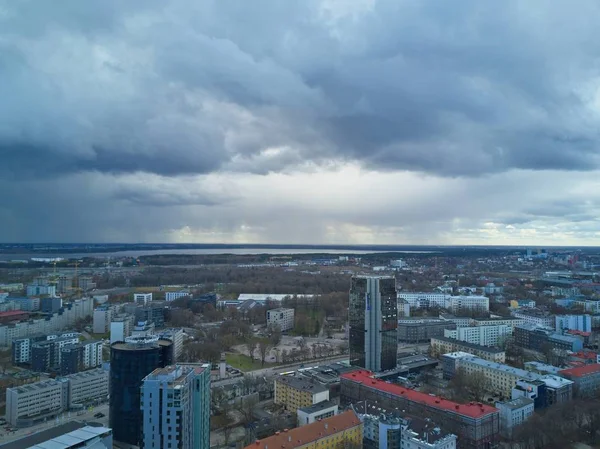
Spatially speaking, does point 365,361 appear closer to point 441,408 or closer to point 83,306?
point 441,408

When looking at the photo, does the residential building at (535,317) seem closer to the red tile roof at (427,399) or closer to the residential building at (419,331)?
the residential building at (419,331)

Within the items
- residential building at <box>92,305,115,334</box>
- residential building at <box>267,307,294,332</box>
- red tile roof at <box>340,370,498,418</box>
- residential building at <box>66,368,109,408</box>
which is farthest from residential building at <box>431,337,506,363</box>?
residential building at <box>92,305,115,334</box>

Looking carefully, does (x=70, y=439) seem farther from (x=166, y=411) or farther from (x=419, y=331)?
(x=419, y=331)

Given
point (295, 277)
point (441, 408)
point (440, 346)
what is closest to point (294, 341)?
point (440, 346)

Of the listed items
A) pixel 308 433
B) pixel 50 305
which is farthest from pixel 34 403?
pixel 50 305

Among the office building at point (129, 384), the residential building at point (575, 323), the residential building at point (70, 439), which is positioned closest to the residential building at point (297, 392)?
the office building at point (129, 384)

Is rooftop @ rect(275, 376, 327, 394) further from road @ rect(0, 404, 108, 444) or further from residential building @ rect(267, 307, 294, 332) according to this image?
residential building @ rect(267, 307, 294, 332)
